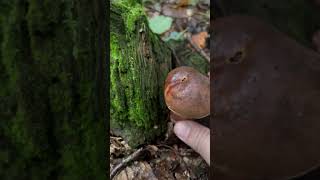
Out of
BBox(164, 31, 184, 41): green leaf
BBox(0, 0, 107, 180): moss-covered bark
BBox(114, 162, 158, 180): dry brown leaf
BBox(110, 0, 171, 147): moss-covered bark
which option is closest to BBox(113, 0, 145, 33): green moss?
BBox(110, 0, 171, 147): moss-covered bark

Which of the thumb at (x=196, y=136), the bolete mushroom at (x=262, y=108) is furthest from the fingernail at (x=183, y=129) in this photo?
the bolete mushroom at (x=262, y=108)

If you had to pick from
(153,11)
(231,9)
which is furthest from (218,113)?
(153,11)

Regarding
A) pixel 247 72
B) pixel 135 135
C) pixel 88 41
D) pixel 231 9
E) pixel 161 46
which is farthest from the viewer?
pixel 161 46

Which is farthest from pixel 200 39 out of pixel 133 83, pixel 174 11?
pixel 133 83

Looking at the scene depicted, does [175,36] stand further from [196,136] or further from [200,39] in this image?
[196,136]

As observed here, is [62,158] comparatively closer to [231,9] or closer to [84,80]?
[84,80]
